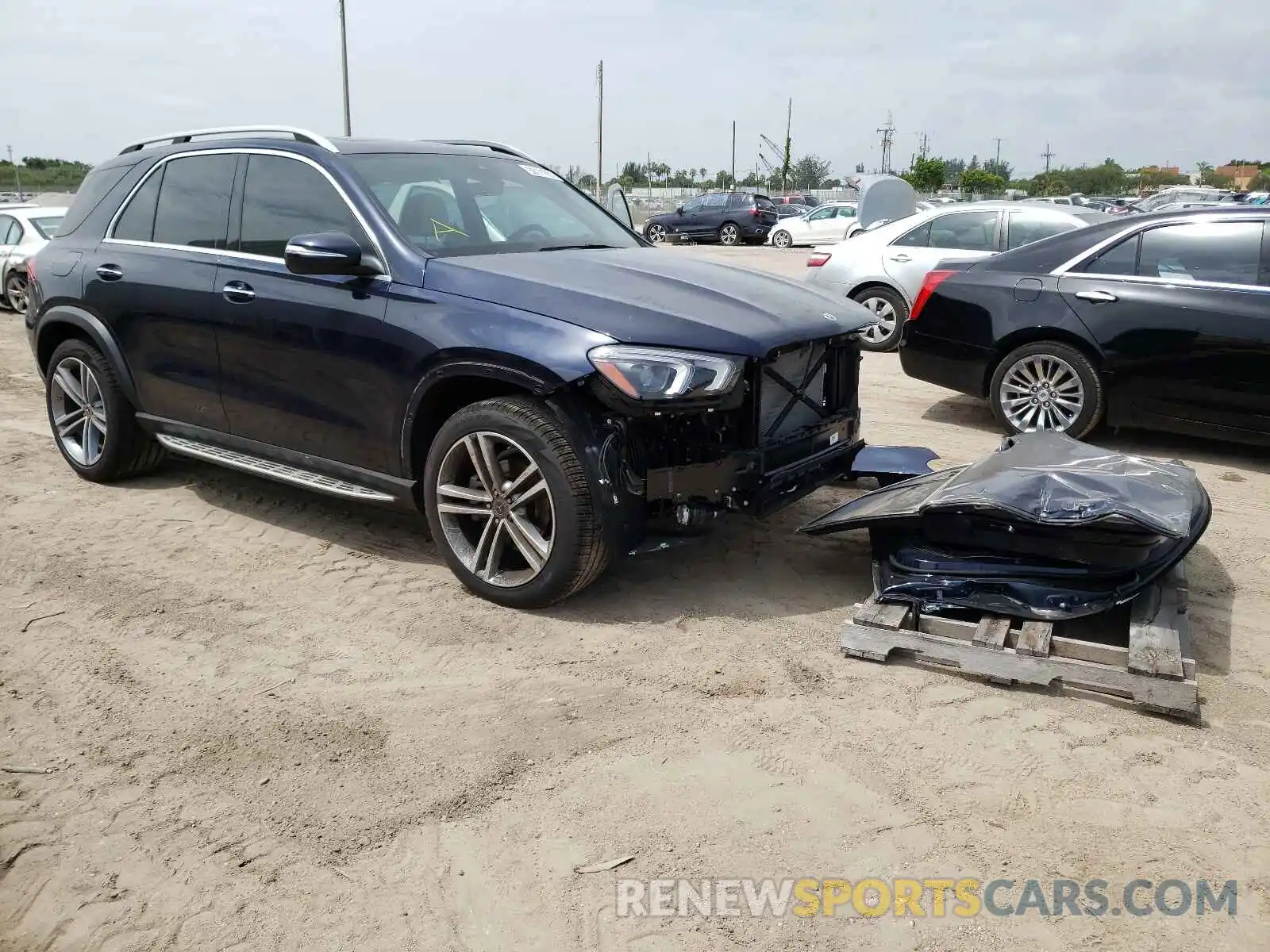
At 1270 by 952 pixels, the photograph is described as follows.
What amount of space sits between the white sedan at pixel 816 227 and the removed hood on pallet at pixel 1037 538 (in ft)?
87.5

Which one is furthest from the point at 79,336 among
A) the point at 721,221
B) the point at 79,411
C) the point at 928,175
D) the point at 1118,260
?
the point at 928,175

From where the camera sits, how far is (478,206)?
490cm

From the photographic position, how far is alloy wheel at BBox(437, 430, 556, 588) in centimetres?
412

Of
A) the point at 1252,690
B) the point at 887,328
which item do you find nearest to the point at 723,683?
the point at 1252,690

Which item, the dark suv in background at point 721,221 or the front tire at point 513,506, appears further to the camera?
the dark suv in background at point 721,221

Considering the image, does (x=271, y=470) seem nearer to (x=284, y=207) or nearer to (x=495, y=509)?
(x=284, y=207)

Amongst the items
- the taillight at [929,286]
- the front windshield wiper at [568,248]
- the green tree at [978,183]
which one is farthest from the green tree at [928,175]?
the front windshield wiper at [568,248]

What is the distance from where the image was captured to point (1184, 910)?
2.50 metres

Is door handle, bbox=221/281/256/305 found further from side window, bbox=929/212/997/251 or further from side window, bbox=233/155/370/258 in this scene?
side window, bbox=929/212/997/251

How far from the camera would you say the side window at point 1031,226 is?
9531mm

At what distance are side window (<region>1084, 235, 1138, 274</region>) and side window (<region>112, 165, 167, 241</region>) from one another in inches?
220

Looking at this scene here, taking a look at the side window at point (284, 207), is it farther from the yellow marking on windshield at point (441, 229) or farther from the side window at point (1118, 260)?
the side window at point (1118, 260)

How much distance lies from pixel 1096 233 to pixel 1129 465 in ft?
10.00

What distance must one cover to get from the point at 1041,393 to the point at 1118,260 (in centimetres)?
95
